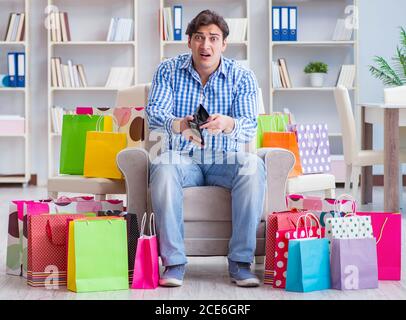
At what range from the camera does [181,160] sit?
343 cm

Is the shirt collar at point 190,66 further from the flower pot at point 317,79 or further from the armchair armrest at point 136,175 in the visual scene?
the flower pot at point 317,79

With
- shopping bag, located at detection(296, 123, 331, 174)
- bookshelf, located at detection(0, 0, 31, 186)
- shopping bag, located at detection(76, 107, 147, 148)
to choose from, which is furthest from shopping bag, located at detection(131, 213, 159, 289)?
bookshelf, located at detection(0, 0, 31, 186)

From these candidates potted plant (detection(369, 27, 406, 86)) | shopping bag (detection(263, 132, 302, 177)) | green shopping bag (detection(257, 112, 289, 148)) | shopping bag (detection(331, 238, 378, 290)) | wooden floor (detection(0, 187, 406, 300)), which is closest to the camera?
wooden floor (detection(0, 187, 406, 300))

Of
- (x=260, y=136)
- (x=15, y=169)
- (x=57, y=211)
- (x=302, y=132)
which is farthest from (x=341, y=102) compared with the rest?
(x=15, y=169)

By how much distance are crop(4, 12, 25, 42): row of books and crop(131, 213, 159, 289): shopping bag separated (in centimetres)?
453

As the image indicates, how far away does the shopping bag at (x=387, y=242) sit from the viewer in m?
3.32

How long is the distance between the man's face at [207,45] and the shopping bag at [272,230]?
0.70 metres

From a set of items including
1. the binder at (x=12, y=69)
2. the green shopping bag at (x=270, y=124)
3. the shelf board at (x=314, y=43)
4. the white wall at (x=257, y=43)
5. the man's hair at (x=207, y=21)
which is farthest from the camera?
the white wall at (x=257, y=43)

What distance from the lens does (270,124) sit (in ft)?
15.1

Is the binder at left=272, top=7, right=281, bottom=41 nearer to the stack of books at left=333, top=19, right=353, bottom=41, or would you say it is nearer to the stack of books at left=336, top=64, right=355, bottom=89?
the stack of books at left=333, top=19, right=353, bottom=41

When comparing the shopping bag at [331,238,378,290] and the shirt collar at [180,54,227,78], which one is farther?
the shirt collar at [180,54,227,78]

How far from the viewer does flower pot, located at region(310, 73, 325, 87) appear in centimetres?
730

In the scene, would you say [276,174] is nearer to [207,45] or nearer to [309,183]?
[207,45]

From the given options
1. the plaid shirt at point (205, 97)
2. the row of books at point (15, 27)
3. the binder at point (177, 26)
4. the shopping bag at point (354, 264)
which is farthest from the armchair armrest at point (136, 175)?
the row of books at point (15, 27)
